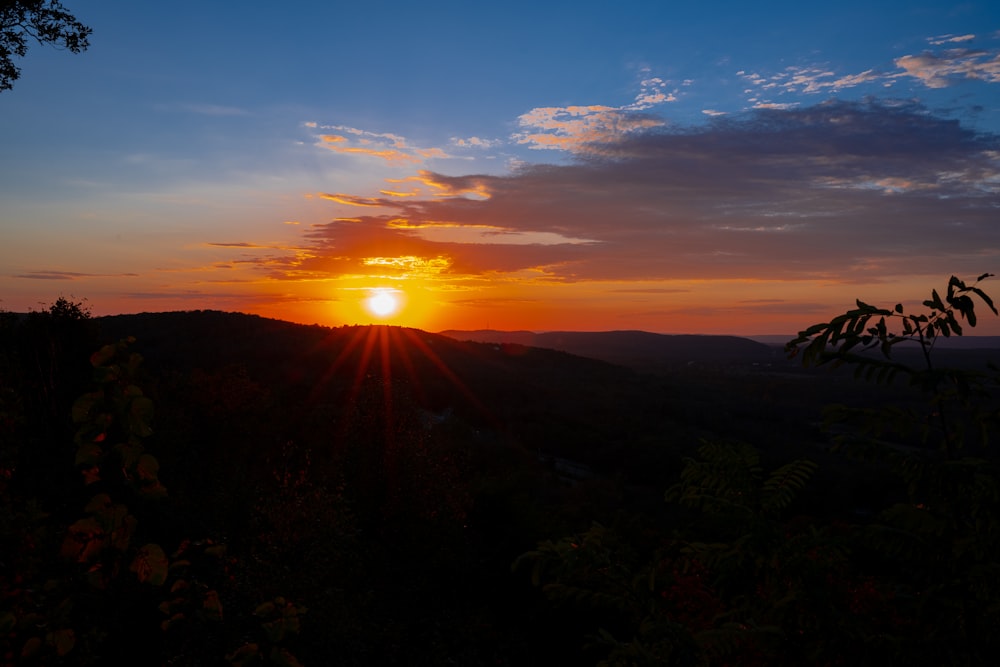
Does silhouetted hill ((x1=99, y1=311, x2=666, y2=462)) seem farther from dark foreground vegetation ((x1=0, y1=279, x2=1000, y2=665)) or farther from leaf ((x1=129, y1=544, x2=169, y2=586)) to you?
leaf ((x1=129, y1=544, x2=169, y2=586))

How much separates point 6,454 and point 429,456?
51.3 feet

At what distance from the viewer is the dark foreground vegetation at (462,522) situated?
3621 mm

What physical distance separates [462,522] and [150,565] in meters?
22.0

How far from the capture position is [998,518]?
363 centimetres

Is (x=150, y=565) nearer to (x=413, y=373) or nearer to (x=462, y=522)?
(x=462, y=522)

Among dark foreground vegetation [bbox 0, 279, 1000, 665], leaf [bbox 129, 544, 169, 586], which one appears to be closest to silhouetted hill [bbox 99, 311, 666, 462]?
dark foreground vegetation [bbox 0, 279, 1000, 665]

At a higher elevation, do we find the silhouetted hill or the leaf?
the leaf

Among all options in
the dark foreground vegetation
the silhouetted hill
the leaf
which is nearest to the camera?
the leaf

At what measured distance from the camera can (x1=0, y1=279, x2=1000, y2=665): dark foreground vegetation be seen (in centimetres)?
362

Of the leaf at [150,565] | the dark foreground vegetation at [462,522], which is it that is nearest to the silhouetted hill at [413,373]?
the dark foreground vegetation at [462,522]

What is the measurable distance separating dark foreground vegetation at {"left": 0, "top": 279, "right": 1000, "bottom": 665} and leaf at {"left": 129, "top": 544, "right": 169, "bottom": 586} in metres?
0.02

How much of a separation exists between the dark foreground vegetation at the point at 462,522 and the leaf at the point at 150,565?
19 millimetres

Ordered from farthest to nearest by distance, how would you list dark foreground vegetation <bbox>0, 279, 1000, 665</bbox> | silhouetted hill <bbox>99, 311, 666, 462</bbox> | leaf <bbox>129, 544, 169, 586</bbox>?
silhouetted hill <bbox>99, 311, 666, 462</bbox>, dark foreground vegetation <bbox>0, 279, 1000, 665</bbox>, leaf <bbox>129, 544, 169, 586</bbox>

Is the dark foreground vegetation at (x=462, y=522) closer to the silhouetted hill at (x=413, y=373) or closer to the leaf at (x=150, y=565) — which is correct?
the leaf at (x=150, y=565)
